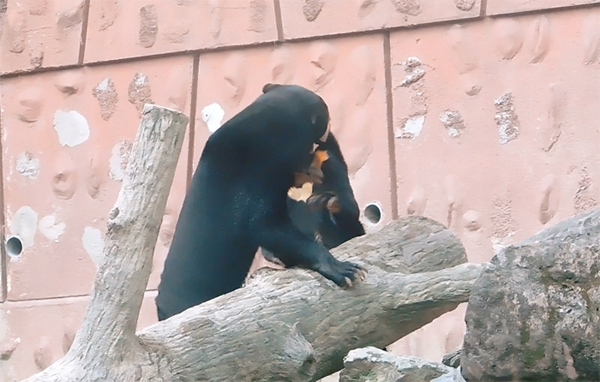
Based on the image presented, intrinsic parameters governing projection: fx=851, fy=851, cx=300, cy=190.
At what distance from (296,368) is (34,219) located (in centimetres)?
336

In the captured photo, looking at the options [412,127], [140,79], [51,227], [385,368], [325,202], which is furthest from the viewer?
[51,227]

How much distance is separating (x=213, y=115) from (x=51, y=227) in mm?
1270

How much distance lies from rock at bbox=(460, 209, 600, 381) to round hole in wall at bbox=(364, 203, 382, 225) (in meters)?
2.96

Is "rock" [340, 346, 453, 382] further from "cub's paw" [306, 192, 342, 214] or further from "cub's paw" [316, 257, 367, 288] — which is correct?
"cub's paw" [306, 192, 342, 214]

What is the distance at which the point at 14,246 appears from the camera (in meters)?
5.38

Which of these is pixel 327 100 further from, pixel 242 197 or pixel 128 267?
pixel 128 267

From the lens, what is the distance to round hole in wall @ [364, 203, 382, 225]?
4680mm

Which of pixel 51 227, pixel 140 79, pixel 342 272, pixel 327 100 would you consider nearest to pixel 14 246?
pixel 51 227

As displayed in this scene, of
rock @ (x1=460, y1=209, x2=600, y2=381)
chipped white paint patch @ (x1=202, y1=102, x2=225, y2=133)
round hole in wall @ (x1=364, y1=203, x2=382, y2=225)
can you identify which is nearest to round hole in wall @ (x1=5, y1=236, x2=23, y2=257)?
chipped white paint patch @ (x1=202, y1=102, x2=225, y2=133)

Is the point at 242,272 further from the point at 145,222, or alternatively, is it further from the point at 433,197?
the point at 433,197

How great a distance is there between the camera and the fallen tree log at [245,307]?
2102mm

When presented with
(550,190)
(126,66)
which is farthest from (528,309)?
(126,66)

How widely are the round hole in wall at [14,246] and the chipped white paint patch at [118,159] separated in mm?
749

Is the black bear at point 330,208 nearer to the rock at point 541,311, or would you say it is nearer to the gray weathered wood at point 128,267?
the gray weathered wood at point 128,267
